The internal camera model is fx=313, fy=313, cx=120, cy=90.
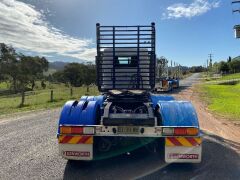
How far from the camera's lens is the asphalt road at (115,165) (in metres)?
5.87

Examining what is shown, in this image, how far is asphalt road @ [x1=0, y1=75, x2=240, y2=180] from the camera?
5.87 m

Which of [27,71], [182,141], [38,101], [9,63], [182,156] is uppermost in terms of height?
[9,63]

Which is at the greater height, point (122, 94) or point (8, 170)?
point (122, 94)

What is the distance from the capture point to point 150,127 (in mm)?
6016

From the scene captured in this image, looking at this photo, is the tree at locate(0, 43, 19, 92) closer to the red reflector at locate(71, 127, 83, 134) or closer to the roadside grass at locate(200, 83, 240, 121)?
the roadside grass at locate(200, 83, 240, 121)

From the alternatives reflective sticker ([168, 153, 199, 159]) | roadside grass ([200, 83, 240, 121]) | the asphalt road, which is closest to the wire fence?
roadside grass ([200, 83, 240, 121])

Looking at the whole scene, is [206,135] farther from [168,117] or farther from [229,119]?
[229,119]

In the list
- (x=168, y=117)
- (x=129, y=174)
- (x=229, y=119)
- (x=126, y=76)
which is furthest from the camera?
(x=229, y=119)

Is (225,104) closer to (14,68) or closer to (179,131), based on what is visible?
(179,131)

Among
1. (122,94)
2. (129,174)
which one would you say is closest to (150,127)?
(129,174)

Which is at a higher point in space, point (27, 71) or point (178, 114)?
point (27, 71)

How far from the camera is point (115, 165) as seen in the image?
21.4ft

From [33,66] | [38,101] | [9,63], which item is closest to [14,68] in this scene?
[9,63]

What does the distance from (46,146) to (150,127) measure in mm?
3512
